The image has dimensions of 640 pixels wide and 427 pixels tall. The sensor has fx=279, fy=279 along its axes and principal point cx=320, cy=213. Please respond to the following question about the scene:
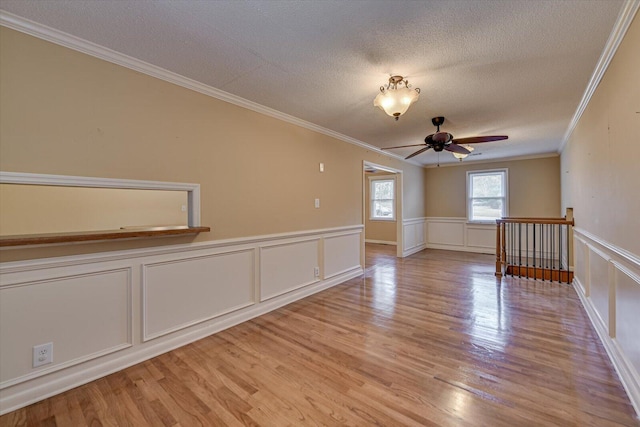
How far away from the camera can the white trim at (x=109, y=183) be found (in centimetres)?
175

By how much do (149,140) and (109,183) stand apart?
473 mm

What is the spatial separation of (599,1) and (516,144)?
414 centimetres

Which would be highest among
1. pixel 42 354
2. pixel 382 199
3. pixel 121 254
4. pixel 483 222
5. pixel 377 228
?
pixel 382 199

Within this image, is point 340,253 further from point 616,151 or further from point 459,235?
point 459,235

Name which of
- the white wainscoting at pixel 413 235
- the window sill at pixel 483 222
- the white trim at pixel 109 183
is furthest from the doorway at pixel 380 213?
the white trim at pixel 109 183

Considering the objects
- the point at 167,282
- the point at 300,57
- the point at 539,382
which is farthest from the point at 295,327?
the point at 300,57

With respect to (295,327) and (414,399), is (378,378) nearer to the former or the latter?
(414,399)

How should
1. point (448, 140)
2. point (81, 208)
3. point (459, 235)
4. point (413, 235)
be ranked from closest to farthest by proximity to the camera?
point (81, 208)
point (448, 140)
point (413, 235)
point (459, 235)

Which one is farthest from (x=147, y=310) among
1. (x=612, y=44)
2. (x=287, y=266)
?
(x=612, y=44)

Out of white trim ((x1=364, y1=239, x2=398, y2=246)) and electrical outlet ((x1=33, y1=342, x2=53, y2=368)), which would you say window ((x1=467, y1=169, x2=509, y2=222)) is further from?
electrical outlet ((x1=33, y1=342, x2=53, y2=368))

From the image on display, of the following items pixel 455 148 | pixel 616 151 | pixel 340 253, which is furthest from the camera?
pixel 340 253

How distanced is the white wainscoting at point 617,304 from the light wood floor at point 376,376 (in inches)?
3.7

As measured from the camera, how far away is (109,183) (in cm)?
211

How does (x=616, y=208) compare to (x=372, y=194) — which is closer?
(x=616, y=208)
